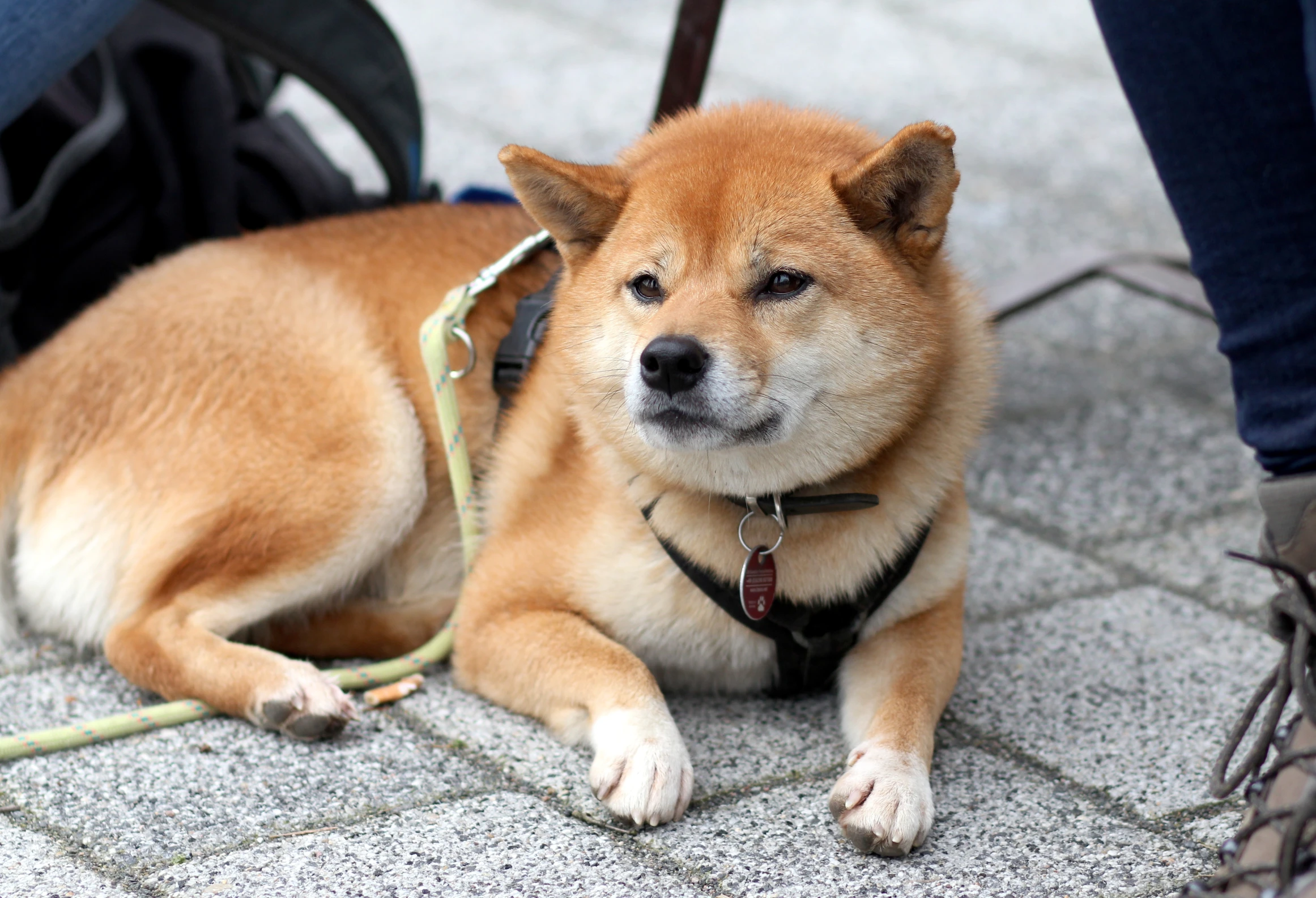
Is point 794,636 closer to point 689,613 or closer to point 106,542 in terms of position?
point 689,613

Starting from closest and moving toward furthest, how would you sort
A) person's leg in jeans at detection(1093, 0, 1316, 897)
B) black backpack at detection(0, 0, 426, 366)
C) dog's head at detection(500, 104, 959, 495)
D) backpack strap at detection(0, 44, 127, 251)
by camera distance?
person's leg in jeans at detection(1093, 0, 1316, 897), dog's head at detection(500, 104, 959, 495), backpack strap at detection(0, 44, 127, 251), black backpack at detection(0, 0, 426, 366)

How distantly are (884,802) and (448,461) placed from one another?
1219 millimetres

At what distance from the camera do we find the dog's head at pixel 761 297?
212 cm

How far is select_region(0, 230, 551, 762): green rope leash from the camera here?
2441 mm

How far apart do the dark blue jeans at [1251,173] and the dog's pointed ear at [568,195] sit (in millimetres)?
873

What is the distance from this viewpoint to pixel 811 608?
7.70 feet

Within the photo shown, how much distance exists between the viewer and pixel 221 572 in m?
2.62

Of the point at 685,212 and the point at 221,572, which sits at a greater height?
the point at 685,212

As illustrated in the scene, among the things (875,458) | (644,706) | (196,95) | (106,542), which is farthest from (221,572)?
(196,95)

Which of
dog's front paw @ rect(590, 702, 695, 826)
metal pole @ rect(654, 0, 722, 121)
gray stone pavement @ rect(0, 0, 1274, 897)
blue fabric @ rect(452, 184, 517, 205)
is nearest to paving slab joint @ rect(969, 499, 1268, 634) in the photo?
gray stone pavement @ rect(0, 0, 1274, 897)

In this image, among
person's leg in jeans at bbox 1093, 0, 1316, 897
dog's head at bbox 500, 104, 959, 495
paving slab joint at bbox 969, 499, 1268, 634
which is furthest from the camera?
paving slab joint at bbox 969, 499, 1268, 634

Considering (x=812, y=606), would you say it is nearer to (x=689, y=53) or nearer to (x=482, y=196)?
(x=689, y=53)

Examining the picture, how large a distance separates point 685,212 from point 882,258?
1.11 ft

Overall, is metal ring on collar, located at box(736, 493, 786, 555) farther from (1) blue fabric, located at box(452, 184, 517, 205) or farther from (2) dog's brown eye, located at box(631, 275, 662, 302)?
(1) blue fabric, located at box(452, 184, 517, 205)
